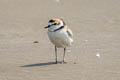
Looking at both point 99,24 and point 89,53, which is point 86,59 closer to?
point 89,53

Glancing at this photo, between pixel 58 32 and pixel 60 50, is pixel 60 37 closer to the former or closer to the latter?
pixel 58 32

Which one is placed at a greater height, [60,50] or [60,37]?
[60,37]

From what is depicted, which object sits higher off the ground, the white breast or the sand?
the white breast

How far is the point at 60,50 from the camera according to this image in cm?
1117

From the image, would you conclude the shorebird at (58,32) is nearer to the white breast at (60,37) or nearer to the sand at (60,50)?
the white breast at (60,37)

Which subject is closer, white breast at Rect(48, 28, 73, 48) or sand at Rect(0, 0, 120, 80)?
sand at Rect(0, 0, 120, 80)

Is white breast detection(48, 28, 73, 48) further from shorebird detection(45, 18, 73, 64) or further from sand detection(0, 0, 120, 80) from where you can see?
sand detection(0, 0, 120, 80)

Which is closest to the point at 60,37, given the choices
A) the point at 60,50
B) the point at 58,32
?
the point at 58,32

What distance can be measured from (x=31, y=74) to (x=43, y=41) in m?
4.22

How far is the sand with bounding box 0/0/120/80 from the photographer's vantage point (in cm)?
859

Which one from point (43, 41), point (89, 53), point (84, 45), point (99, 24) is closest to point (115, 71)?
point (89, 53)

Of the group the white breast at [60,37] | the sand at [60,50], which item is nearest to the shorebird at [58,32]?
the white breast at [60,37]

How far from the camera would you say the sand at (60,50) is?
28.2 ft

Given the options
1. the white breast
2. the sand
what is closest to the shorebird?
the white breast
